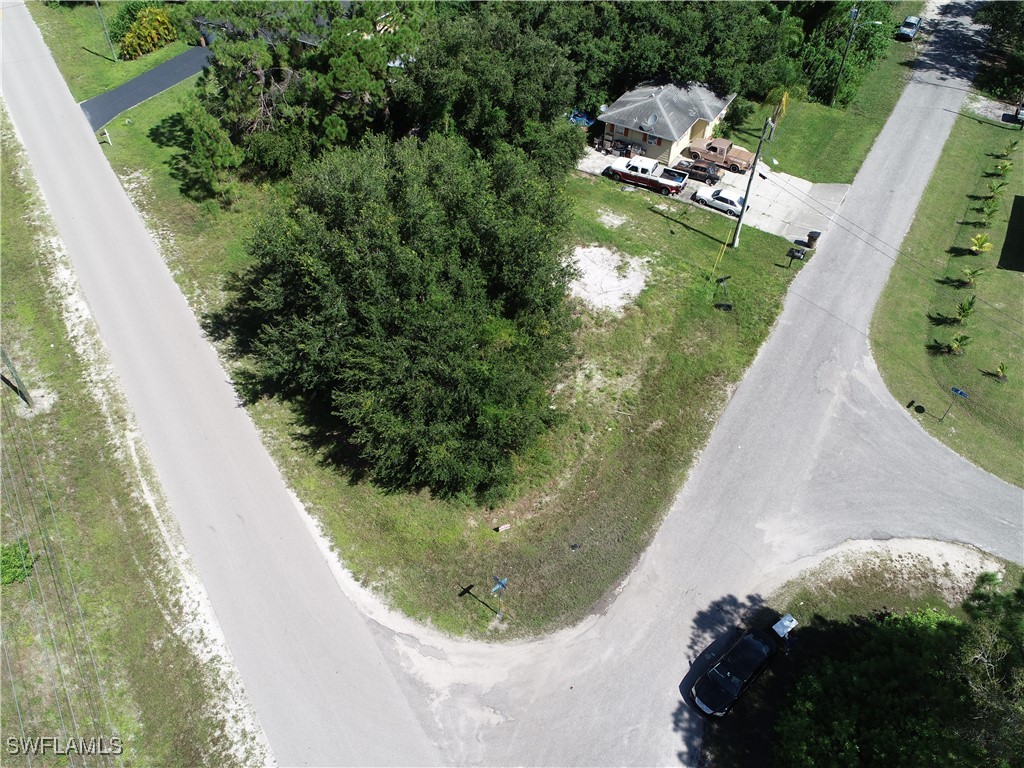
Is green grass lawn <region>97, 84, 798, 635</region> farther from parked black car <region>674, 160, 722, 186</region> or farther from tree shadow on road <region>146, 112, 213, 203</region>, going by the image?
parked black car <region>674, 160, 722, 186</region>

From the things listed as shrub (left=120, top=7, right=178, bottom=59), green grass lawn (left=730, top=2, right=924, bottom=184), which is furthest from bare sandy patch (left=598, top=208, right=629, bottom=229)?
shrub (left=120, top=7, right=178, bottom=59)

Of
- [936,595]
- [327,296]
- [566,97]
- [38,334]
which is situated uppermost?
[566,97]

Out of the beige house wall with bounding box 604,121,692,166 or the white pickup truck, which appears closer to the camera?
the white pickup truck

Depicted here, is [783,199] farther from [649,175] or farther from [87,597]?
[87,597]

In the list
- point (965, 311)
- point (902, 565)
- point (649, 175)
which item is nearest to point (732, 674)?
point (902, 565)

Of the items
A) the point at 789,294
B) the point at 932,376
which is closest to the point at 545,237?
the point at 789,294

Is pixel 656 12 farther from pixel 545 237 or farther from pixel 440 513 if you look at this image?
pixel 440 513

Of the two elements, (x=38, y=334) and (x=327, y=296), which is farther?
(x=38, y=334)
